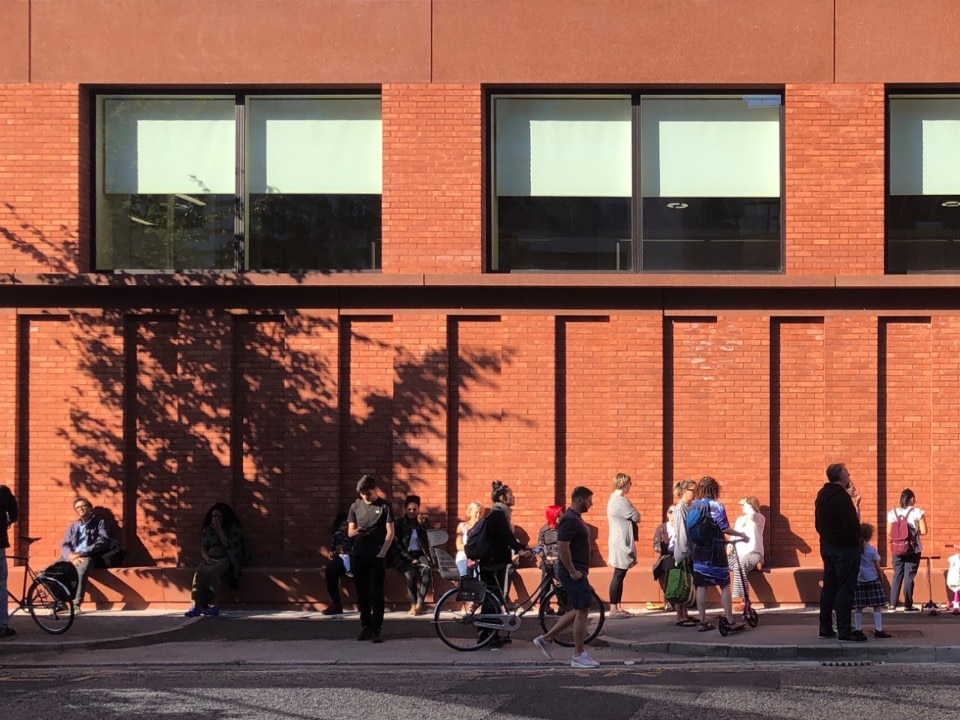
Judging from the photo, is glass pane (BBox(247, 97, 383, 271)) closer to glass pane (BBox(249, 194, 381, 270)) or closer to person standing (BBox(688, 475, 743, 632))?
glass pane (BBox(249, 194, 381, 270))

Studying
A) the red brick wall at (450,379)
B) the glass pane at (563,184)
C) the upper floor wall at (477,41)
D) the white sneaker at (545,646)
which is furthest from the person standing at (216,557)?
the upper floor wall at (477,41)

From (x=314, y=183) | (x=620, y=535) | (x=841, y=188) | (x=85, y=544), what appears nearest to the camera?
(x=620, y=535)

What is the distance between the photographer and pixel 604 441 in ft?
54.3

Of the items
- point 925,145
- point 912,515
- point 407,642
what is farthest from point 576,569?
point 925,145

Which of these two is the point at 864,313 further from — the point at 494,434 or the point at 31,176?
the point at 31,176

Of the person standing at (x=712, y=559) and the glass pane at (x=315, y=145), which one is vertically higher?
the glass pane at (x=315, y=145)

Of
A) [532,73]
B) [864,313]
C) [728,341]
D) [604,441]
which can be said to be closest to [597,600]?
[604,441]

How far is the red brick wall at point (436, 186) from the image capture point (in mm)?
16594

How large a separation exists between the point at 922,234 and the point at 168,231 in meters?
10.3

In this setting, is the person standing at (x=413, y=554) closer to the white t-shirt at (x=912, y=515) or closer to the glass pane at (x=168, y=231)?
the glass pane at (x=168, y=231)

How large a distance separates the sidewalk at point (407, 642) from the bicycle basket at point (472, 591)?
56 cm

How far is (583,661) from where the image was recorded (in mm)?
11883

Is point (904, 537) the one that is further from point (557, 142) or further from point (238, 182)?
point (238, 182)

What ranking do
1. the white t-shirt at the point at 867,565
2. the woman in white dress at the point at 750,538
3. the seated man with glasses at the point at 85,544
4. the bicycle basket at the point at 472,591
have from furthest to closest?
the seated man with glasses at the point at 85,544
the woman in white dress at the point at 750,538
the bicycle basket at the point at 472,591
the white t-shirt at the point at 867,565
